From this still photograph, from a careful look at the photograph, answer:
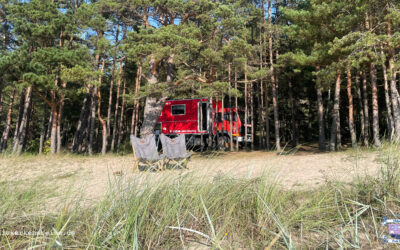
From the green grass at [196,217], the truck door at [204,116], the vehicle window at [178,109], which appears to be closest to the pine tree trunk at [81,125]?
the vehicle window at [178,109]

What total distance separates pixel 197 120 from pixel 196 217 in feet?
35.7

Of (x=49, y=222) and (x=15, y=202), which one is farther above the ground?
(x=15, y=202)

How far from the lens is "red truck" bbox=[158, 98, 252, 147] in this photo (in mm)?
12602

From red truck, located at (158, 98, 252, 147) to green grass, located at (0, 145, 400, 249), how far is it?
32.5 ft

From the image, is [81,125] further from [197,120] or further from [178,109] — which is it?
[197,120]

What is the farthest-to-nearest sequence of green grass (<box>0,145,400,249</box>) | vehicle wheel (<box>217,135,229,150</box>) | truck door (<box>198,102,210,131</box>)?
1. vehicle wheel (<box>217,135,229,150</box>)
2. truck door (<box>198,102,210,131</box>)
3. green grass (<box>0,145,400,249</box>)

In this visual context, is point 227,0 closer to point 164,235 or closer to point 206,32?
point 206,32

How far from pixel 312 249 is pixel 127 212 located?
122 cm

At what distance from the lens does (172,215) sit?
67.6 inches

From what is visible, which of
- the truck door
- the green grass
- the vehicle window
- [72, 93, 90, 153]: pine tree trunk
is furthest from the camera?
[72, 93, 90, 153]: pine tree trunk

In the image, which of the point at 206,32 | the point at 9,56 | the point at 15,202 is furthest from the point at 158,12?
the point at 15,202

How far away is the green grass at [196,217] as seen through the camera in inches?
61.2

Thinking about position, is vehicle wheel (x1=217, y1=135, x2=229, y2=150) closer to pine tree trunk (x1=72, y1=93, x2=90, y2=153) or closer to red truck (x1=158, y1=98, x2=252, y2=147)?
red truck (x1=158, y1=98, x2=252, y2=147)

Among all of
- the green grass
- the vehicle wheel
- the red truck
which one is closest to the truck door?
the red truck
